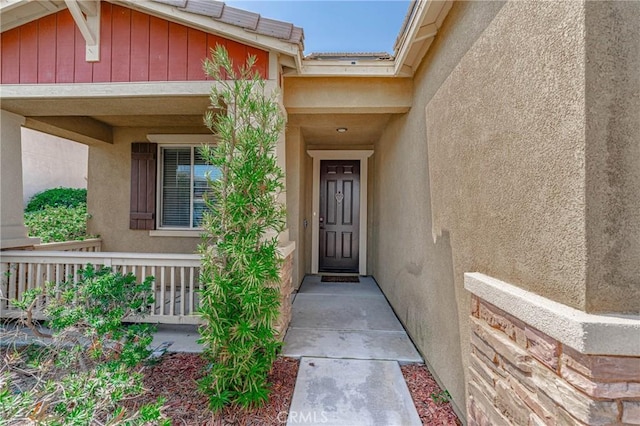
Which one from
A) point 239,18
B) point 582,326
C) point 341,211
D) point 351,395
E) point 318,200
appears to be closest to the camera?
point 582,326

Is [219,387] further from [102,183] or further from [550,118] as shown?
[102,183]

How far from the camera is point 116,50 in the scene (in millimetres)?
3072

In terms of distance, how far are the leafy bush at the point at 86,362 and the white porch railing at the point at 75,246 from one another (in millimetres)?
1471

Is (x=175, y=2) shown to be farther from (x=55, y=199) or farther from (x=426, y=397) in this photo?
(x=55, y=199)

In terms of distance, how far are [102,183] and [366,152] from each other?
4920 millimetres

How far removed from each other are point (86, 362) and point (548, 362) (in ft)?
10.6

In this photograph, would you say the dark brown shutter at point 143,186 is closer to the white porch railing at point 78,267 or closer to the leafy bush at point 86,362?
the white porch railing at point 78,267

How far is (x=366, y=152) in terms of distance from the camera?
6.15 metres

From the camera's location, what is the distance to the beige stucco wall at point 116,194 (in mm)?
4922

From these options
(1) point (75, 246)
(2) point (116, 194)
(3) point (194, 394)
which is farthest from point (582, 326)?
(2) point (116, 194)

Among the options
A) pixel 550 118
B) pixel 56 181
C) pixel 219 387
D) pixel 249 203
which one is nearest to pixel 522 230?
pixel 550 118

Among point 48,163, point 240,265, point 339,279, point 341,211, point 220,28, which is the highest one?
point 220,28

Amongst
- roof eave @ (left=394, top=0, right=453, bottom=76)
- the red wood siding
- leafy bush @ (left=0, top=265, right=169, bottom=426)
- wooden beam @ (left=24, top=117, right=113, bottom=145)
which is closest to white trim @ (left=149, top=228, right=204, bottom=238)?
wooden beam @ (left=24, top=117, right=113, bottom=145)

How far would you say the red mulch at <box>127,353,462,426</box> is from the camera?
2.06 m
